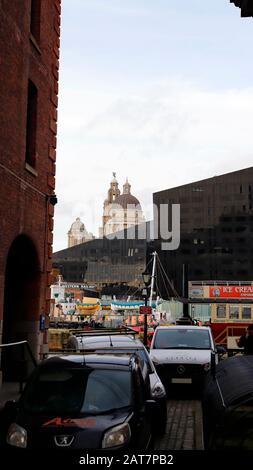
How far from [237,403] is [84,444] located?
1672 mm

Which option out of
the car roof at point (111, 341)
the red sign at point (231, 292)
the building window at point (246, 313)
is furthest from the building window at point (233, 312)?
the car roof at point (111, 341)

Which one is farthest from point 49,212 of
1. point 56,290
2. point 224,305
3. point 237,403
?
point 56,290

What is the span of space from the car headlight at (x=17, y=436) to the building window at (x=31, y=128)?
34.9 ft

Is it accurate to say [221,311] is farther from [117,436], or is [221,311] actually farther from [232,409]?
[232,409]

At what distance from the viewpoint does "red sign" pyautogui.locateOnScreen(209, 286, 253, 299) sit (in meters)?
39.8

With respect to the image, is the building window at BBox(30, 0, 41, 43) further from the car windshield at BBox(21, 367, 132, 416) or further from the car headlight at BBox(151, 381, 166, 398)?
the car windshield at BBox(21, 367, 132, 416)

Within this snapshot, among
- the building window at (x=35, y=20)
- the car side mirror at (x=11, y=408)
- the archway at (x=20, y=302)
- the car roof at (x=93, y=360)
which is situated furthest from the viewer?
the building window at (x=35, y=20)

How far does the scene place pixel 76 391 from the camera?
23.0 feet

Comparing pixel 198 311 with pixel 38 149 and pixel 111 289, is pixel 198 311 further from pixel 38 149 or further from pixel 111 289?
pixel 111 289

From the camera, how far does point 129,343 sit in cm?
1152

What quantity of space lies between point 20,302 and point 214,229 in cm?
9057

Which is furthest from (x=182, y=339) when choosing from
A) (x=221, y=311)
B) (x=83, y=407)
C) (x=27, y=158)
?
(x=221, y=311)

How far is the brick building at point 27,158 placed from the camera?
14.0 meters

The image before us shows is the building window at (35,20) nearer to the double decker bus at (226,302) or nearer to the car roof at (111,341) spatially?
the car roof at (111,341)
